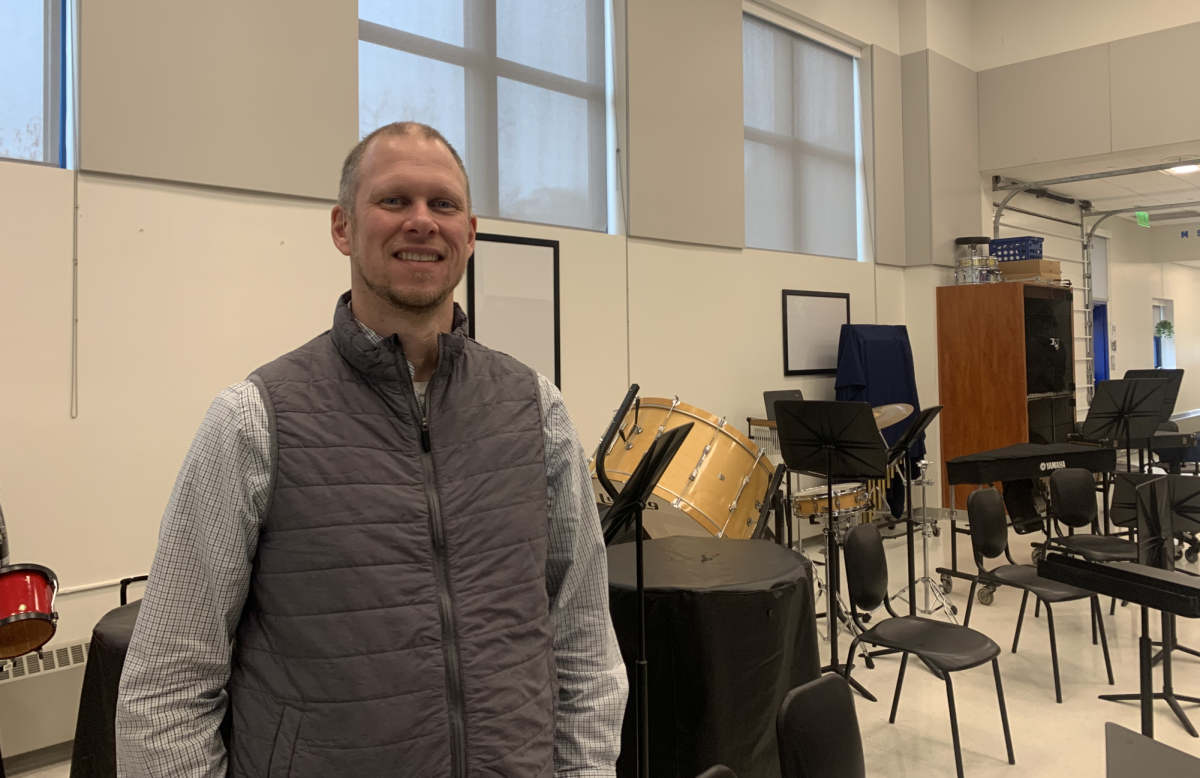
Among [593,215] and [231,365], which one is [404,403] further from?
[593,215]

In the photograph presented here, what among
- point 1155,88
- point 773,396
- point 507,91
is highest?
point 1155,88

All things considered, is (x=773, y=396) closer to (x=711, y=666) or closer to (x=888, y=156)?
(x=888, y=156)

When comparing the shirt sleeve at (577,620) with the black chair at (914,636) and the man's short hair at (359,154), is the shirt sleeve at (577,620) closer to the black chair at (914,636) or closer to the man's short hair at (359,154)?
the man's short hair at (359,154)

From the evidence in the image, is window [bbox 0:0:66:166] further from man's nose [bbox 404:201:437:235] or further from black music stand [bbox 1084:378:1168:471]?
black music stand [bbox 1084:378:1168:471]

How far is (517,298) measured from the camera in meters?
4.53

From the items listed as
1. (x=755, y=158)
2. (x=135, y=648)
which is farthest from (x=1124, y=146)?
(x=135, y=648)

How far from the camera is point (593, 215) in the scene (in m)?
5.07

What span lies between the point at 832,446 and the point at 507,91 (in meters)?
2.78

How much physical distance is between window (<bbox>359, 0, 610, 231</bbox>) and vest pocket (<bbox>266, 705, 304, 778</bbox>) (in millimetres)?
3445

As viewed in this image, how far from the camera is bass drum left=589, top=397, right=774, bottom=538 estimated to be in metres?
3.41

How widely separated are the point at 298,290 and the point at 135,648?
2.91 m

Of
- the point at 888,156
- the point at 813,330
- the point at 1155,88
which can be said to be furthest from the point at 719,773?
the point at 1155,88

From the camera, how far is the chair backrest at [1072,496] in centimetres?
450

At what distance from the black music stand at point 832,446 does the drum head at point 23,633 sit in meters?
2.77
